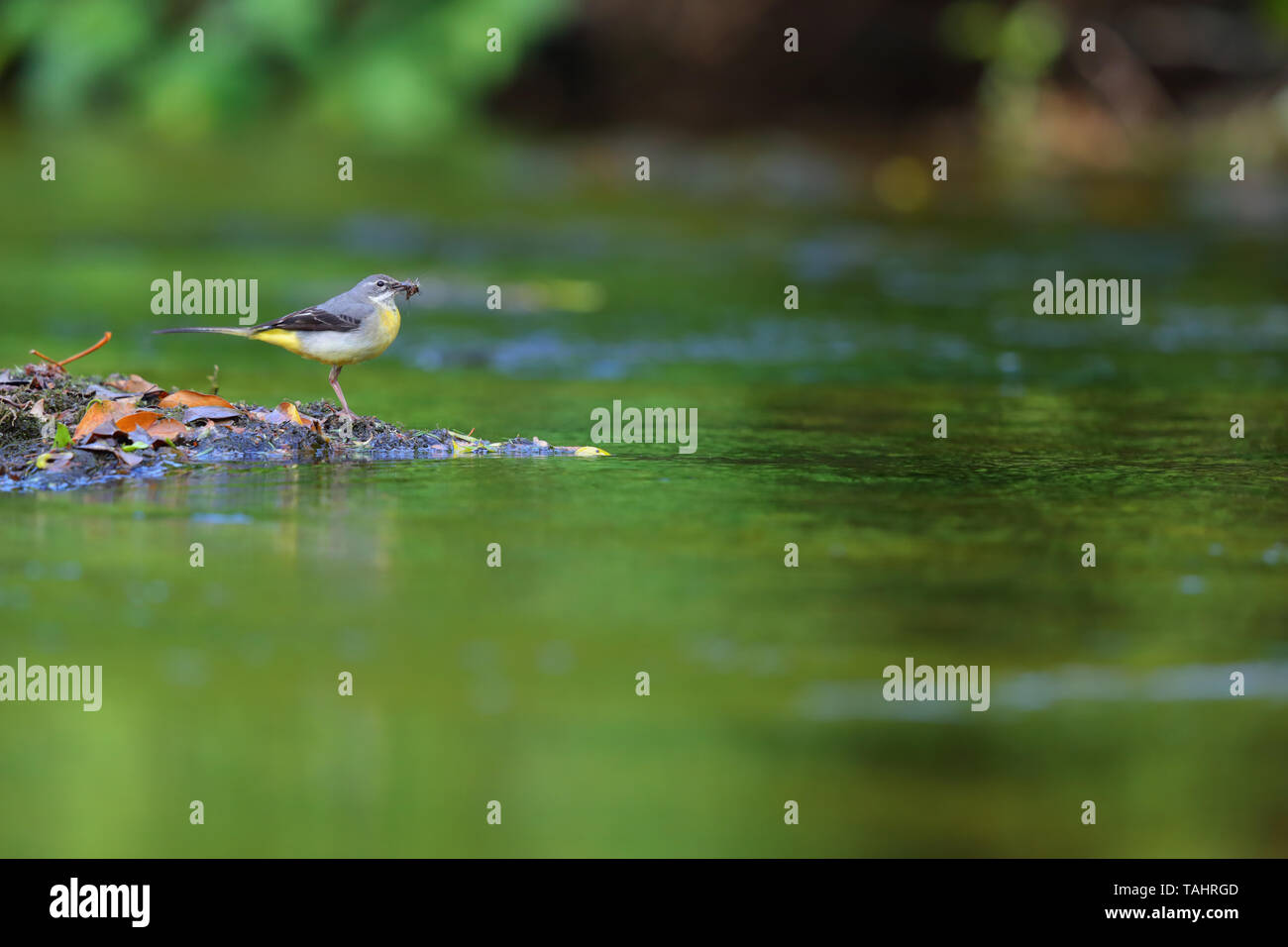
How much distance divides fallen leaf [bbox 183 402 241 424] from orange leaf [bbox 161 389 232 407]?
0.02 metres

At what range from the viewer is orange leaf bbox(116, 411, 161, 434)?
531 cm

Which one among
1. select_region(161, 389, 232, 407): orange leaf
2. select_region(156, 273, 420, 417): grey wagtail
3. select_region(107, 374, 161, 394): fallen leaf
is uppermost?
select_region(156, 273, 420, 417): grey wagtail

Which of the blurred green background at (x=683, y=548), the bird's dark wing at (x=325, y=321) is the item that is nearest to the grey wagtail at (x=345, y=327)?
the bird's dark wing at (x=325, y=321)

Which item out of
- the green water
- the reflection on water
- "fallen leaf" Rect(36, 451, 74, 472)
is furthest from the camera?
"fallen leaf" Rect(36, 451, 74, 472)

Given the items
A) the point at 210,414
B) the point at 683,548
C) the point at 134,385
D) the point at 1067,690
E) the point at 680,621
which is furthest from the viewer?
the point at 134,385

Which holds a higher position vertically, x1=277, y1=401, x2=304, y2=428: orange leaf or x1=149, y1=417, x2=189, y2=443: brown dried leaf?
x1=277, y1=401, x2=304, y2=428: orange leaf

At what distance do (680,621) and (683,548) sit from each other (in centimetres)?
62

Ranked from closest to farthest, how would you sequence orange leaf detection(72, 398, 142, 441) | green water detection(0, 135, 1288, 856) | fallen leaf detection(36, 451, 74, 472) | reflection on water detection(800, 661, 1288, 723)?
green water detection(0, 135, 1288, 856) < reflection on water detection(800, 661, 1288, 723) < fallen leaf detection(36, 451, 74, 472) < orange leaf detection(72, 398, 142, 441)

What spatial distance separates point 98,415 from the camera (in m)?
5.32

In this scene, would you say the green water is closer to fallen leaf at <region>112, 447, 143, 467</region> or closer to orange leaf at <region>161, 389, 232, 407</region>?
fallen leaf at <region>112, 447, 143, 467</region>

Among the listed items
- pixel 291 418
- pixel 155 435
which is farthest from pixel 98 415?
pixel 291 418

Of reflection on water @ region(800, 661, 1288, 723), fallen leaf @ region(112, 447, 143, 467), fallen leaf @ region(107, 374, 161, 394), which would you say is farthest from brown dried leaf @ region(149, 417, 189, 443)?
reflection on water @ region(800, 661, 1288, 723)

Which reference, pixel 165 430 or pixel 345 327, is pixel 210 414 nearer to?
pixel 165 430

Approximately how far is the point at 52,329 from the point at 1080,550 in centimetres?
515
